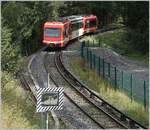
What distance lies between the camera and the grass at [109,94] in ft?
78.9

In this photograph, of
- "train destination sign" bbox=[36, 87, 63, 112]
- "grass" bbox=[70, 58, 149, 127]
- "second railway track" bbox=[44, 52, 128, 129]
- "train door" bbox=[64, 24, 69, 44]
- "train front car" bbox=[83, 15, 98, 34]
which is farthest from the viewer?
"train front car" bbox=[83, 15, 98, 34]

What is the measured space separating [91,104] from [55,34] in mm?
22043

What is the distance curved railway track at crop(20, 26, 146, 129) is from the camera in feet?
74.2

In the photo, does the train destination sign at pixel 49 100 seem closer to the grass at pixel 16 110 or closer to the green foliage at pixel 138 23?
the grass at pixel 16 110

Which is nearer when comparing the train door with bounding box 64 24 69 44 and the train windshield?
the train windshield

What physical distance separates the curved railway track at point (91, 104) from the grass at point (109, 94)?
502mm

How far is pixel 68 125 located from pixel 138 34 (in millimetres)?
27221

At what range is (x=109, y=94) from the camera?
93.7ft

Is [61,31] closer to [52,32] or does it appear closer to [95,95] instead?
[52,32]

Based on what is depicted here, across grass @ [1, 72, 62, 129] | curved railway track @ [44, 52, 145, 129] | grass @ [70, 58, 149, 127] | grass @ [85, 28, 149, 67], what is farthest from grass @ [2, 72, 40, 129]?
grass @ [85, 28, 149, 67]

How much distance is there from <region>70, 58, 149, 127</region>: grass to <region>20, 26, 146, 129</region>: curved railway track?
1.65 ft

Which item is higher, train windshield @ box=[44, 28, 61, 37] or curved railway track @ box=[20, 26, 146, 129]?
train windshield @ box=[44, 28, 61, 37]

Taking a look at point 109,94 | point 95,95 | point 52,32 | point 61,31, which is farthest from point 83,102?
point 52,32

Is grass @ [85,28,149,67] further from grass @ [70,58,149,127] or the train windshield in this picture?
grass @ [70,58,149,127]
